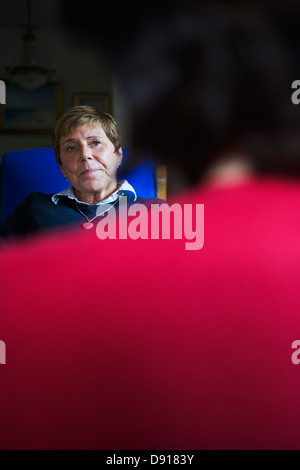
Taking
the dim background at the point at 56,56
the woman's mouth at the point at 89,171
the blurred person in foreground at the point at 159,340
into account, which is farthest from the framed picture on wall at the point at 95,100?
the blurred person in foreground at the point at 159,340

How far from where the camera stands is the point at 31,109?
3.38 feet

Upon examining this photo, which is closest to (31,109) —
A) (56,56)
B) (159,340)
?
(56,56)

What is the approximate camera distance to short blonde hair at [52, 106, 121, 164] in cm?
87

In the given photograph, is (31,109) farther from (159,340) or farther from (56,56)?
(159,340)

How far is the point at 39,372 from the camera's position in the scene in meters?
0.59

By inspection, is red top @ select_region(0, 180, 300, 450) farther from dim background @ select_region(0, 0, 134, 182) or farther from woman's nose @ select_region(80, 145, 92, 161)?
dim background @ select_region(0, 0, 134, 182)

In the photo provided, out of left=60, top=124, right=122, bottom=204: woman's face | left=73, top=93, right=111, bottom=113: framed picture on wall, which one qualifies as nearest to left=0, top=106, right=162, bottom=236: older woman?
left=60, top=124, right=122, bottom=204: woman's face

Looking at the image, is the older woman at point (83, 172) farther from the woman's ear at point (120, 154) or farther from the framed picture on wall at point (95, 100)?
the framed picture on wall at point (95, 100)

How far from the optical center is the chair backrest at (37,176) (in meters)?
0.97

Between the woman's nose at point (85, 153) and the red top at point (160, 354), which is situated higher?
the woman's nose at point (85, 153)

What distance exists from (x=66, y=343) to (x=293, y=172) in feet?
1.96

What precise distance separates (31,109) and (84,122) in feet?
0.79

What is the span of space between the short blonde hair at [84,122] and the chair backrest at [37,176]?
0.19 feet
